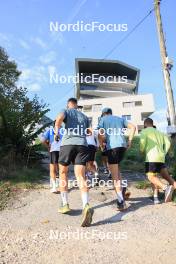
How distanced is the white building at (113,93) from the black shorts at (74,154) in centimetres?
5766

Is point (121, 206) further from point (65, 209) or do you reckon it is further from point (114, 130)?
point (114, 130)

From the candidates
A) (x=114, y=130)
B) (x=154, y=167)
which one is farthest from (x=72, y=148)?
(x=154, y=167)

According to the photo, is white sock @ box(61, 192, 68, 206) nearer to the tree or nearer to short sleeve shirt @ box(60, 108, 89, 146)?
short sleeve shirt @ box(60, 108, 89, 146)

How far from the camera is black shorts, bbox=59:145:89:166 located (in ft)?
Answer: 24.3

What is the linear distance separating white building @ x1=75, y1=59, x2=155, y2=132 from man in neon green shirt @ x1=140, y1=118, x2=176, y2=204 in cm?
5583

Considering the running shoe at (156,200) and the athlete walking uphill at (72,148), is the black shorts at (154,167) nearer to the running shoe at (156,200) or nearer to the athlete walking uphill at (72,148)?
the running shoe at (156,200)

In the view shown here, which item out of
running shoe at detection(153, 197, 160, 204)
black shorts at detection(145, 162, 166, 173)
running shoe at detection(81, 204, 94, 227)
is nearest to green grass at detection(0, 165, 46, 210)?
running shoe at detection(81, 204, 94, 227)

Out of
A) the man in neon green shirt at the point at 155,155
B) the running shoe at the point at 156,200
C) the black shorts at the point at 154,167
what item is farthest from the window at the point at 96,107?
the running shoe at the point at 156,200

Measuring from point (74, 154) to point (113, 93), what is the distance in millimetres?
75078

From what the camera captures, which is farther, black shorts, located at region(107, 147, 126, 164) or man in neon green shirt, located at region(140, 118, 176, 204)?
man in neon green shirt, located at region(140, 118, 176, 204)

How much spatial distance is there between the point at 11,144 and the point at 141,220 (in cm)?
542

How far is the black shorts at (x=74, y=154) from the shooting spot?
740 cm

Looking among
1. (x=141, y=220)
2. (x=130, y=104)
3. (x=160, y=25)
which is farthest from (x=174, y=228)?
(x=130, y=104)

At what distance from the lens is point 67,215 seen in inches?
298
